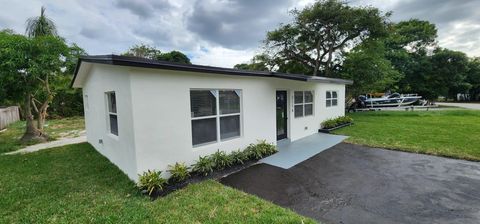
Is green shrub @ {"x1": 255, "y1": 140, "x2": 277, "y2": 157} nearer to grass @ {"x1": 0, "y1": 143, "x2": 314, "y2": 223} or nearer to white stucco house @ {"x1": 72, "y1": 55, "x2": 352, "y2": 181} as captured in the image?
white stucco house @ {"x1": 72, "y1": 55, "x2": 352, "y2": 181}

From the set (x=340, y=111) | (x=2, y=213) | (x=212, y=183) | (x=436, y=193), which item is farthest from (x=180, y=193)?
(x=340, y=111)

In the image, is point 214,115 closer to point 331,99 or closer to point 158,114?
point 158,114

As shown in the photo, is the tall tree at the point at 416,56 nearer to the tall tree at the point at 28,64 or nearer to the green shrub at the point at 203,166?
the green shrub at the point at 203,166

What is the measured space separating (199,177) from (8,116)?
16.0 m

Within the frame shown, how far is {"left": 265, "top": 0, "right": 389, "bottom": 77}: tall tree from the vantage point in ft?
49.1

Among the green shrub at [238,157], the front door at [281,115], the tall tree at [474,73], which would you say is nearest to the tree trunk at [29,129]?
the green shrub at [238,157]

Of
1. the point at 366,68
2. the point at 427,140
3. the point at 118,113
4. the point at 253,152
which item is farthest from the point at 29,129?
the point at 366,68

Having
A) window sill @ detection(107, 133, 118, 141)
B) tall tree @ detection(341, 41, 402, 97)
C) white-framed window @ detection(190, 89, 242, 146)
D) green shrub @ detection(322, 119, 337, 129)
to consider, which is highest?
tall tree @ detection(341, 41, 402, 97)

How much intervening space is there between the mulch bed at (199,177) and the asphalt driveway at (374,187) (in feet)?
0.71

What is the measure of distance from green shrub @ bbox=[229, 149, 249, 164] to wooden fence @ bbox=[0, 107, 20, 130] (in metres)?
14.3

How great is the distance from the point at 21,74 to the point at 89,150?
3.78 m

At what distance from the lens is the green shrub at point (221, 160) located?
522 centimetres

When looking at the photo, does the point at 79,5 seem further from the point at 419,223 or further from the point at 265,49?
the point at 265,49

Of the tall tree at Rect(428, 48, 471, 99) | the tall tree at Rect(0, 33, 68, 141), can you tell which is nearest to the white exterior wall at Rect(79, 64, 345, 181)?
the tall tree at Rect(0, 33, 68, 141)
